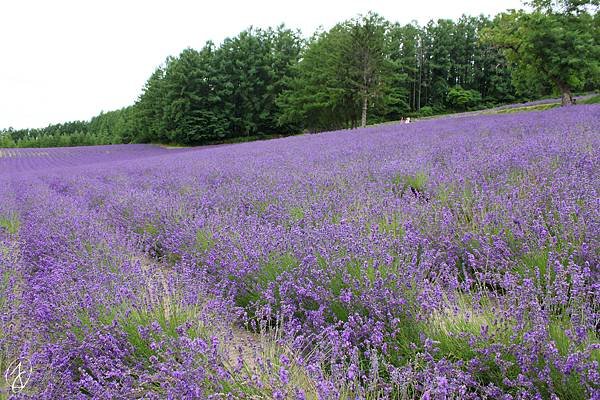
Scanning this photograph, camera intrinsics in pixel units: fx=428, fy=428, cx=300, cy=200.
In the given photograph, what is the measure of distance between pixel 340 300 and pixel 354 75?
24.6m

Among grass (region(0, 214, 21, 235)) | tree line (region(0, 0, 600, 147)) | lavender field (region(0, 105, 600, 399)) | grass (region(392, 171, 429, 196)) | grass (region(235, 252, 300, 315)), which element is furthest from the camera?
tree line (region(0, 0, 600, 147))

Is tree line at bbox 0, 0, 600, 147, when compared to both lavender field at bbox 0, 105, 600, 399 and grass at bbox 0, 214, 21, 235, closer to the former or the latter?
lavender field at bbox 0, 105, 600, 399

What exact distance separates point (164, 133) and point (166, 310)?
3645cm

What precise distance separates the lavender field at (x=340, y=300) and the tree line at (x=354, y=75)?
566 inches

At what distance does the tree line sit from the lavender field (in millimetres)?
14387

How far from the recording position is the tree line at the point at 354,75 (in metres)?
16.0

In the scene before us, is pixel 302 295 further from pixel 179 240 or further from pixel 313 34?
pixel 313 34

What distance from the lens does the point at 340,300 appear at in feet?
6.48

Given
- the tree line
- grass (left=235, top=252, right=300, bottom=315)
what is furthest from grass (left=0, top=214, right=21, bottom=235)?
the tree line

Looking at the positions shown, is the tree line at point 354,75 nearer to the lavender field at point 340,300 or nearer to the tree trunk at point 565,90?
the tree trunk at point 565,90

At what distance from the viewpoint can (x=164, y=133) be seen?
36.4 meters

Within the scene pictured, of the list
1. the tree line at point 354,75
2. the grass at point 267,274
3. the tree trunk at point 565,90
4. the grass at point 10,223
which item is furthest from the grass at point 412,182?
the tree trunk at point 565,90

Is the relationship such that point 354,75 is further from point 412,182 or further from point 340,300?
point 340,300

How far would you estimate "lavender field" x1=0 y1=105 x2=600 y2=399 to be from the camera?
1380mm
